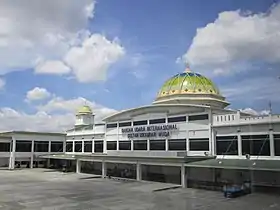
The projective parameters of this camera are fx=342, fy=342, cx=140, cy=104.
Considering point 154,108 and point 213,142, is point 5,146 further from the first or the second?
point 213,142

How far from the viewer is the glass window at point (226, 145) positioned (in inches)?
883

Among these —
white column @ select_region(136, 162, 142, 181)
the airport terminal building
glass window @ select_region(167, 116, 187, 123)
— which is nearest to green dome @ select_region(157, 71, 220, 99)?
the airport terminal building

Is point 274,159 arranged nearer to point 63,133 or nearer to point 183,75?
point 183,75

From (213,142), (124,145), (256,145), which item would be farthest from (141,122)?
(256,145)

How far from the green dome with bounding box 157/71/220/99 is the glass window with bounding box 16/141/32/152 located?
17912mm

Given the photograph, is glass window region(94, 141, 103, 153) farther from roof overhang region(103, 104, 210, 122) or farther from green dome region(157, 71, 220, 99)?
green dome region(157, 71, 220, 99)

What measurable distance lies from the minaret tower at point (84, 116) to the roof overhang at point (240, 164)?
2271cm

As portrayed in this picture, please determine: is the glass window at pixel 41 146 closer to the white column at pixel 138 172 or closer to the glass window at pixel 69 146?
the glass window at pixel 69 146

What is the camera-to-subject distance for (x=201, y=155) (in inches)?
947

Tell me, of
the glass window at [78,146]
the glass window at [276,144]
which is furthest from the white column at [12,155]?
the glass window at [276,144]

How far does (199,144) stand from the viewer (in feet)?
80.5

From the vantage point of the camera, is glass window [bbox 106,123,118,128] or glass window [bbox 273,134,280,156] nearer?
glass window [bbox 273,134,280,156]

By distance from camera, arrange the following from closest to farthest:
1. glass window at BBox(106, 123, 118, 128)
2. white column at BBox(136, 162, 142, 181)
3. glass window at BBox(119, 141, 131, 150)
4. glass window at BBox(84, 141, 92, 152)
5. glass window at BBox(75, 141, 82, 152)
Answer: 1. white column at BBox(136, 162, 142, 181)
2. glass window at BBox(119, 141, 131, 150)
3. glass window at BBox(106, 123, 118, 128)
4. glass window at BBox(84, 141, 92, 152)
5. glass window at BBox(75, 141, 82, 152)

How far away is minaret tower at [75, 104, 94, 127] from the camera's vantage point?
42.3m
